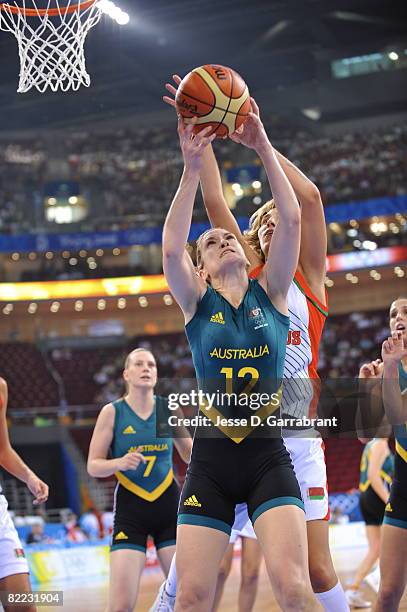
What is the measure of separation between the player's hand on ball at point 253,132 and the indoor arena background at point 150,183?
60.1 feet

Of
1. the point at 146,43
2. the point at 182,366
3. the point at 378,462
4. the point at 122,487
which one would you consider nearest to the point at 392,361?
the point at 122,487

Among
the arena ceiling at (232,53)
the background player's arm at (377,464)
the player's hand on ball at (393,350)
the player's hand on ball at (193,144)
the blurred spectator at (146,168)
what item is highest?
the arena ceiling at (232,53)

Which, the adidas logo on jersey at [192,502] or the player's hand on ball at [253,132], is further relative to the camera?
the player's hand on ball at [253,132]

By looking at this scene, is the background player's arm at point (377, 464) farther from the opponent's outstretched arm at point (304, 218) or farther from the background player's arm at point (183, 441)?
the opponent's outstretched arm at point (304, 218)

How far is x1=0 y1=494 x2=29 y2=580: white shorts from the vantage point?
4.91 meters

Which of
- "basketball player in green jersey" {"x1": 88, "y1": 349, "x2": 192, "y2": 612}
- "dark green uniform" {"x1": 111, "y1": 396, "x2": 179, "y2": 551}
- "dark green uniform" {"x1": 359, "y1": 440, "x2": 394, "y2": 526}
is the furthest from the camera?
"dark green uniform" {"x1": 359, "y1": 440, "x2": 394, "y2": 526}

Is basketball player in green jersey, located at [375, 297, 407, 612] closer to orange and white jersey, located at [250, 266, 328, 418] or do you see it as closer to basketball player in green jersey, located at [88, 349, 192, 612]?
orange and white jersey, located at [250, 266, 328, 418]

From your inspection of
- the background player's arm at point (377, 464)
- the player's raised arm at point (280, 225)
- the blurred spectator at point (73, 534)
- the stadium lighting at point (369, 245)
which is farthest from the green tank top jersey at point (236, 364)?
the stadium lighting at point (369, 245)

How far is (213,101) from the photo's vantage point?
419 cm

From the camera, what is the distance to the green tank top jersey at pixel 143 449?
6285 millimetres

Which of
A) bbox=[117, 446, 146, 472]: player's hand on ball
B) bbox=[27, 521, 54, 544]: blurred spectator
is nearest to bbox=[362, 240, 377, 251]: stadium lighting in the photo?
bbox=[27, 521, 54, 544]: blurred spectator

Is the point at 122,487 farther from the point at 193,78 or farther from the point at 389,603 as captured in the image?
the point at 193,78

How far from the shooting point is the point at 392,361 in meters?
4.67

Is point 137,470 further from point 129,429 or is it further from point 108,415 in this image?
point 108,415
